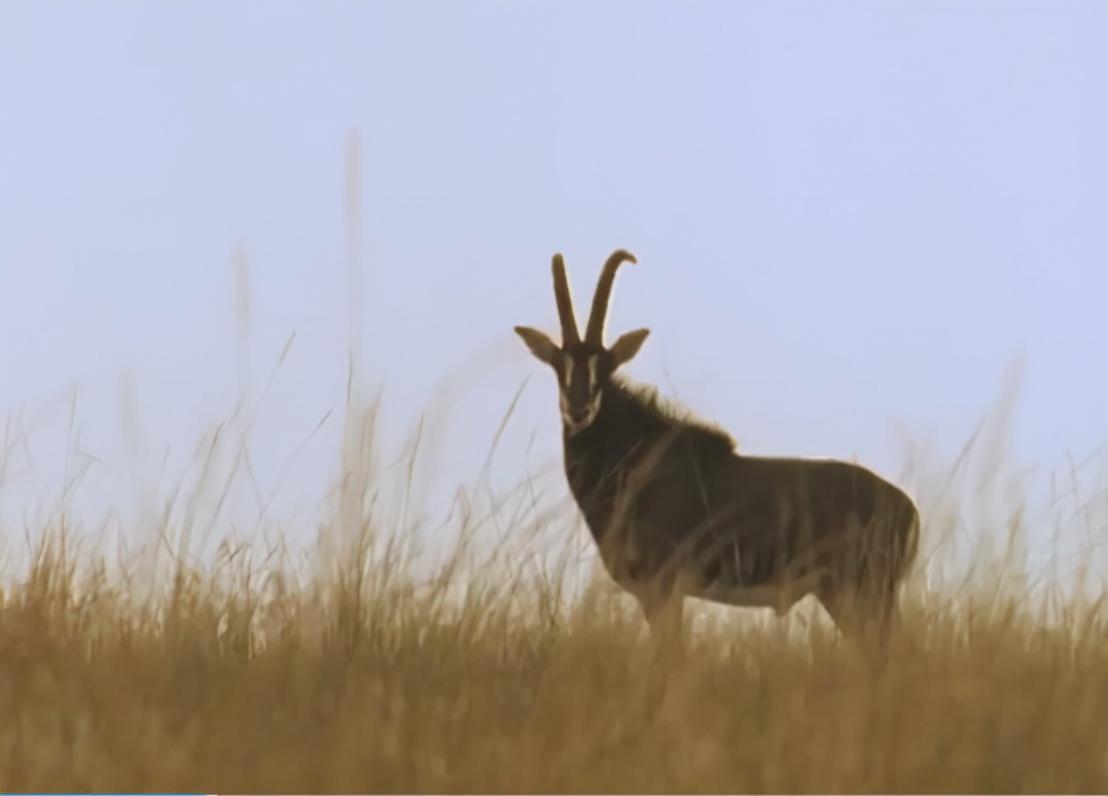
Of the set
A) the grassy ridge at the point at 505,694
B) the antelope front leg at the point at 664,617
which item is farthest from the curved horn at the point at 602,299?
the grassy ridge at the point at 505,694

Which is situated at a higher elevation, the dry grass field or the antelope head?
the antelope head

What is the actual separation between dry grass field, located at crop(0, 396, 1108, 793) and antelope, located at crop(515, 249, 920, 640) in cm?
40

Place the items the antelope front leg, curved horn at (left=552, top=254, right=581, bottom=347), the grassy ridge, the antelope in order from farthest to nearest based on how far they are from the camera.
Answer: curved horn at (left=552, top=254, right=581, bottom=347)
the antelope
the antelope front leg
the grassy ridge

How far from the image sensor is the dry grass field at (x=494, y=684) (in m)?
3.07

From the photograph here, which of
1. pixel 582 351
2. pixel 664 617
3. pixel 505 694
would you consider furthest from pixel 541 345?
pixel 505 694

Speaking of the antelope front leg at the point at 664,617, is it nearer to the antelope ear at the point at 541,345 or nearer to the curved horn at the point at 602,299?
the antelope ear at the point at 541,345

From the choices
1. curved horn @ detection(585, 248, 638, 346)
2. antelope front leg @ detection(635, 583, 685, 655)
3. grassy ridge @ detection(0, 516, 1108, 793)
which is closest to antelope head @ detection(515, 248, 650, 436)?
curved horn @ detection(585, 248, 638, 346)

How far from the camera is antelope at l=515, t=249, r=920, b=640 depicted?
4590mm

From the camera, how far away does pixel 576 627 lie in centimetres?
378

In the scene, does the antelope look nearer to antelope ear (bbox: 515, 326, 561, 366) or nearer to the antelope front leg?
antelope ear (bbox: 515, 326, 561, 366)

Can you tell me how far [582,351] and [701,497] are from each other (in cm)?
65

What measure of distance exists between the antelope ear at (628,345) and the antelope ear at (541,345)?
0.19 metres

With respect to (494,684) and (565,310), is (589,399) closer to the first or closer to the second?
(565,310)

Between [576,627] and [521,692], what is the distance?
0.29 metres
